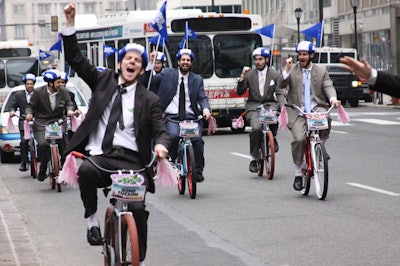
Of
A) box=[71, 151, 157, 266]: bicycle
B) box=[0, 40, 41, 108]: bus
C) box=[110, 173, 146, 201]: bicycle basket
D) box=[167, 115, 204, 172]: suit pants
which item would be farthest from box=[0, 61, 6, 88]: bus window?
box=[110, 173, 146, 201]: bicycle basket

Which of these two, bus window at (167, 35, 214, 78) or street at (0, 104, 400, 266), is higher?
bus window at (167, 35, 214, 78)

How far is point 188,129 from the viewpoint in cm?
1477

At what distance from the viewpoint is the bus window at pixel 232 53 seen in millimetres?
28547

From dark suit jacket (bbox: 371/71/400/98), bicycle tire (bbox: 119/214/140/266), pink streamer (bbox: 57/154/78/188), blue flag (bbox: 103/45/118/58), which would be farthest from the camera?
blue flag (bbox: 103/45/118/58)

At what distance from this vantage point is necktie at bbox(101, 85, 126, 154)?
786cm

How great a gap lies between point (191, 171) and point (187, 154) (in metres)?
0.33

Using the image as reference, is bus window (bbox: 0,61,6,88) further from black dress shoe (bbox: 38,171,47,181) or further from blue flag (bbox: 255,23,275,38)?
black dress shoe (bbox: 38,171,47,181)

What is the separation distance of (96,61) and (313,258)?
925 inches

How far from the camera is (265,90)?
55.6 feet

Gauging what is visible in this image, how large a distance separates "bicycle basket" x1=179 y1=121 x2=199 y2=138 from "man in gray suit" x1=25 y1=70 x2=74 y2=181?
274cm

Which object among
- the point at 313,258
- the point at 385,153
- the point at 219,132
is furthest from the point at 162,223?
the point at 219,132

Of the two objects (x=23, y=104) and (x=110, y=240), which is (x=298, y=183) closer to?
(x=110, y=240)

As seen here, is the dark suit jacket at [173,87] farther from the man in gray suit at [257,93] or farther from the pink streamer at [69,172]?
the pink streamer at [69,172]

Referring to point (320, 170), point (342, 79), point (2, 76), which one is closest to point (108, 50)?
point (2, 76)
